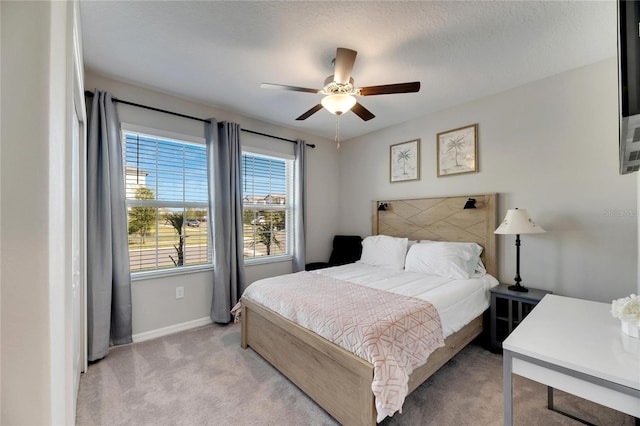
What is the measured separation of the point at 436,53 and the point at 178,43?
6.82 feet

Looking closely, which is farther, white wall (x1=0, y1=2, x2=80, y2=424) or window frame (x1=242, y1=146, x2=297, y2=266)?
window frame (x1=242, y1=146, x2=297, y2=266)

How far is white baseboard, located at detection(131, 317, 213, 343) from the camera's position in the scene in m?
2.76

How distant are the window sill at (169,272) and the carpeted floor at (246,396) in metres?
0.70

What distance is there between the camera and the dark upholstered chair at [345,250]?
4180 mm

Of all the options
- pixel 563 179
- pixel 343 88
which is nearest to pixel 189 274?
pixel 343 88

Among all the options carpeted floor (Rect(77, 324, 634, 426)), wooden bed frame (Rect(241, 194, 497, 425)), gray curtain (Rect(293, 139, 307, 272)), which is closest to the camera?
wooden bed frame (Rect(241, 194, 497, 425))

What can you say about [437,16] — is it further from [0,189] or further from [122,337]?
[122,337]

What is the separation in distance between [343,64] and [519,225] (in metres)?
2.10

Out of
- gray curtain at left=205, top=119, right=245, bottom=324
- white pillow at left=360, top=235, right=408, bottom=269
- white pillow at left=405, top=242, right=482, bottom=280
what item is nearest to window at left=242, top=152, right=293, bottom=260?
gray curtain at left=205, top=119, right=245, bottom=324

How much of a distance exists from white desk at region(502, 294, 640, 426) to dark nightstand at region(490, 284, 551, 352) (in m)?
1.00

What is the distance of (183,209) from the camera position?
313 cm

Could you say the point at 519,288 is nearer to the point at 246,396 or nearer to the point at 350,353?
the point at 350,353

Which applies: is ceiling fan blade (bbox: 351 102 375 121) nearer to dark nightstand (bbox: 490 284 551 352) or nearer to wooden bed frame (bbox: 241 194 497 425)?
wooden bed frame (bbox: 241 194 497 425)

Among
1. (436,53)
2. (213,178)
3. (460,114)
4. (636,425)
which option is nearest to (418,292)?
(636,425)
